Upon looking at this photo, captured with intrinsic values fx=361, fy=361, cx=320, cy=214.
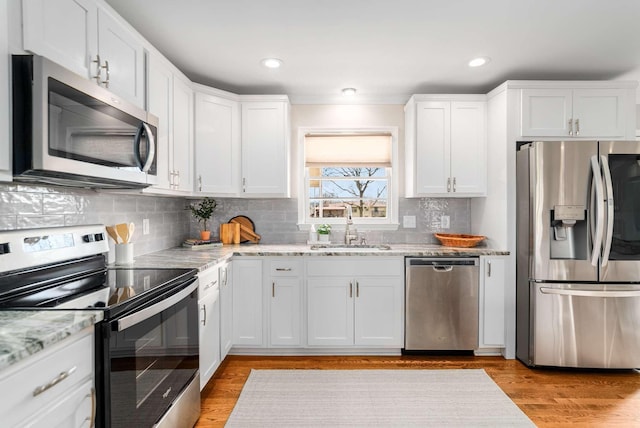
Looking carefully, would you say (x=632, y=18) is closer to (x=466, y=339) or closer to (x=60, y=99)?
(x=466, y=339)

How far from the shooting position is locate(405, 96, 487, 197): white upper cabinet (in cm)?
327

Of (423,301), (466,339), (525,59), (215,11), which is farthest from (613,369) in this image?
(215,11)

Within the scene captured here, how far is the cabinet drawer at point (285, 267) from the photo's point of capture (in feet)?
9.88

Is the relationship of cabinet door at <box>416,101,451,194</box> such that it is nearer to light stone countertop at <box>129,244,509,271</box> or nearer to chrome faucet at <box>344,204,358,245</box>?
light stone countertop at <box>129,244,509,271</box>

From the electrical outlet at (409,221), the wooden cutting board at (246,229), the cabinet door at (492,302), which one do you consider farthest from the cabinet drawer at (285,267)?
the cabinet door at (492,302)

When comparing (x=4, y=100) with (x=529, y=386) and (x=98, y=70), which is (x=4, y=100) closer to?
(x=98, y=70)

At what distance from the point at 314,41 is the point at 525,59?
1.63m

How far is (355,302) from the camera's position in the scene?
9.93 feet

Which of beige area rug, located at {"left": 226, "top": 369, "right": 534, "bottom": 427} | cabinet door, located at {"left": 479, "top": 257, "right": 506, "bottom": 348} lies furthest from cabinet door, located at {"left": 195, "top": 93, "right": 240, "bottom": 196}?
cabinet door, located at {"left": 479, "top": 257, "right": 506, "bottom": 348}

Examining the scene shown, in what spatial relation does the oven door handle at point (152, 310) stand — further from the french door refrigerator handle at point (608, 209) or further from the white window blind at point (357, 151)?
the french door refrigerator handle at point (608, 209)

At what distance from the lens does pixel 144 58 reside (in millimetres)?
2221

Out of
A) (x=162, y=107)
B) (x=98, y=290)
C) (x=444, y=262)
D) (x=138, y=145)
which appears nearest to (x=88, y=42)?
(x=138, y=145)

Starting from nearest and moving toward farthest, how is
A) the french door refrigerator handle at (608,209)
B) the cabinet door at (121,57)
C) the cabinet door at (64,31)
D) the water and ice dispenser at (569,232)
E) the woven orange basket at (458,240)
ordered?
1. the cabinet door at (64,31)
2. the cabinet door at (121,57)
3. the french door refrigerator handle at (608,209)
4. the water and ice dispenser at (569,232)
5. the woven orange basket at (458,240)

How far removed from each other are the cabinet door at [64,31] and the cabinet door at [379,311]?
91.8 inches
